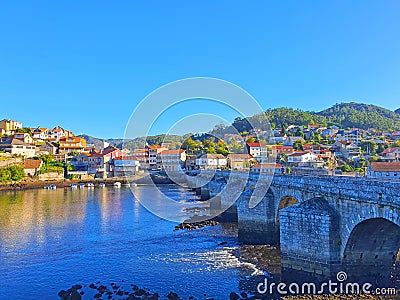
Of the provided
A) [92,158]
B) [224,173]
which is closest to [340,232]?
[224,173]

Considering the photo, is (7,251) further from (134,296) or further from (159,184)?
(159,184)

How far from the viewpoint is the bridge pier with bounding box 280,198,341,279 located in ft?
53.7

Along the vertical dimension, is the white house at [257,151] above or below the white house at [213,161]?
above

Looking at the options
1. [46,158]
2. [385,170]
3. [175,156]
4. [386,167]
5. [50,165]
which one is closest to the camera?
[385,170]

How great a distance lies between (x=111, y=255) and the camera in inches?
986

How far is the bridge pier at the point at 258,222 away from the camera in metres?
26.4

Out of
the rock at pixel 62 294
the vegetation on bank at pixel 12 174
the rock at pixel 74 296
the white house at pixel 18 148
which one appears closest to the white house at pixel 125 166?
the white house at pixel 18 148

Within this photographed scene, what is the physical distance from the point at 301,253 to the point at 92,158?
85412mm

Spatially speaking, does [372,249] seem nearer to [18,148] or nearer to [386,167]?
[386,167]

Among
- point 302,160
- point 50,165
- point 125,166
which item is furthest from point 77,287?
point 125,166

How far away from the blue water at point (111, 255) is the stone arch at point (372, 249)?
5628mm

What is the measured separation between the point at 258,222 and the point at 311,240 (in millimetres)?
10050

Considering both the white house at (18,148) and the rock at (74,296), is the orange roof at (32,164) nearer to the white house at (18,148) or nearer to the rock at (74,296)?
the white house at (18,148)

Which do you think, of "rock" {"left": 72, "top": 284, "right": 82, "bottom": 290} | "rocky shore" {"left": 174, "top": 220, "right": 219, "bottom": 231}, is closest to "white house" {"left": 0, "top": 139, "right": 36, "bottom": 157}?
"rocky shore" {"left": 174, "top": 220, "right": 219, "bottom": 231}
